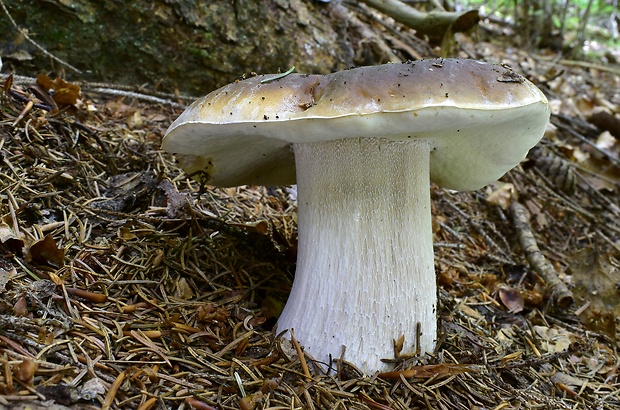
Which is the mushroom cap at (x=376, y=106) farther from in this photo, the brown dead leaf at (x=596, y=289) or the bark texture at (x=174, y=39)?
the bark texture at (x=174, y=39)

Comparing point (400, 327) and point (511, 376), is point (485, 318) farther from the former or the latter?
point (400, 327)

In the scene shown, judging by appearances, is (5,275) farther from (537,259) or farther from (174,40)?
(537,259)

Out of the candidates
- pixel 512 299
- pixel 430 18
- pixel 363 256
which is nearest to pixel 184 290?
pixel 363 256

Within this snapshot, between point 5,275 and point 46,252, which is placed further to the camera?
point 46,252

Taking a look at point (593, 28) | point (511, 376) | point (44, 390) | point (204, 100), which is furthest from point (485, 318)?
point (593, 28)

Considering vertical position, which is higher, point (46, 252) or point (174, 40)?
point (174, 40)

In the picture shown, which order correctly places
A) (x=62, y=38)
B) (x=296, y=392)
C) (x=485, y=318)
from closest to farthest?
(x=296, y=392) < (x=485, y=318) < (x=62, y=38)
